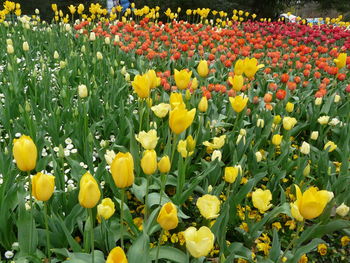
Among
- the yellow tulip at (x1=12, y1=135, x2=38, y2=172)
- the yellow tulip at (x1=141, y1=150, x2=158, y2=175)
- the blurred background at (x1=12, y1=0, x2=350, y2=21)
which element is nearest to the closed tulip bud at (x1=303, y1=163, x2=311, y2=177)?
the yellow tulip at (x1=141, y1=150, x2=158, y2=175)

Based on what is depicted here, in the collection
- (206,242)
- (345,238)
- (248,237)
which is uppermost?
(206,242)

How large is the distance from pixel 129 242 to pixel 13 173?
28.0 inches

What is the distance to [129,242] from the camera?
2074 mm

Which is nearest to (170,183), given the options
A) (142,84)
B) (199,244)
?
(142,84)

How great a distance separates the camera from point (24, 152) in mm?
1347

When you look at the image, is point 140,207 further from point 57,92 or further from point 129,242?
point 57,92

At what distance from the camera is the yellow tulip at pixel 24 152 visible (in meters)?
1.33

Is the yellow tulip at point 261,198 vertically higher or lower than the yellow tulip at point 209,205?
lower

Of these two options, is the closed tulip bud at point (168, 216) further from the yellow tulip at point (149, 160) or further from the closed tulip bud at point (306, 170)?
the closed tulip bud at point (306, 170)

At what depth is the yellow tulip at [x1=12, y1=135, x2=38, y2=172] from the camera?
133 centimetres

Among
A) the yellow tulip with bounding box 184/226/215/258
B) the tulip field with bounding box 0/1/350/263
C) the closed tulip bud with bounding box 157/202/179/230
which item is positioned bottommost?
the tulip field with bounding box 0/1/350/263

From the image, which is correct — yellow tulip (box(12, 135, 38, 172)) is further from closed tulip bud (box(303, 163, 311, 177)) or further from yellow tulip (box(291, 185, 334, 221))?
closed tulip bud (box(303, 163, 311, 177))

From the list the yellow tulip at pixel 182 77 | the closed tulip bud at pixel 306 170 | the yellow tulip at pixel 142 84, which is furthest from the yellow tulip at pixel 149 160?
the closed tulip bud at pixel 306 170

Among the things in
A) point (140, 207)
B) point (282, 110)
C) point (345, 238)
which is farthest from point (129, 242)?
point (282, 110)
